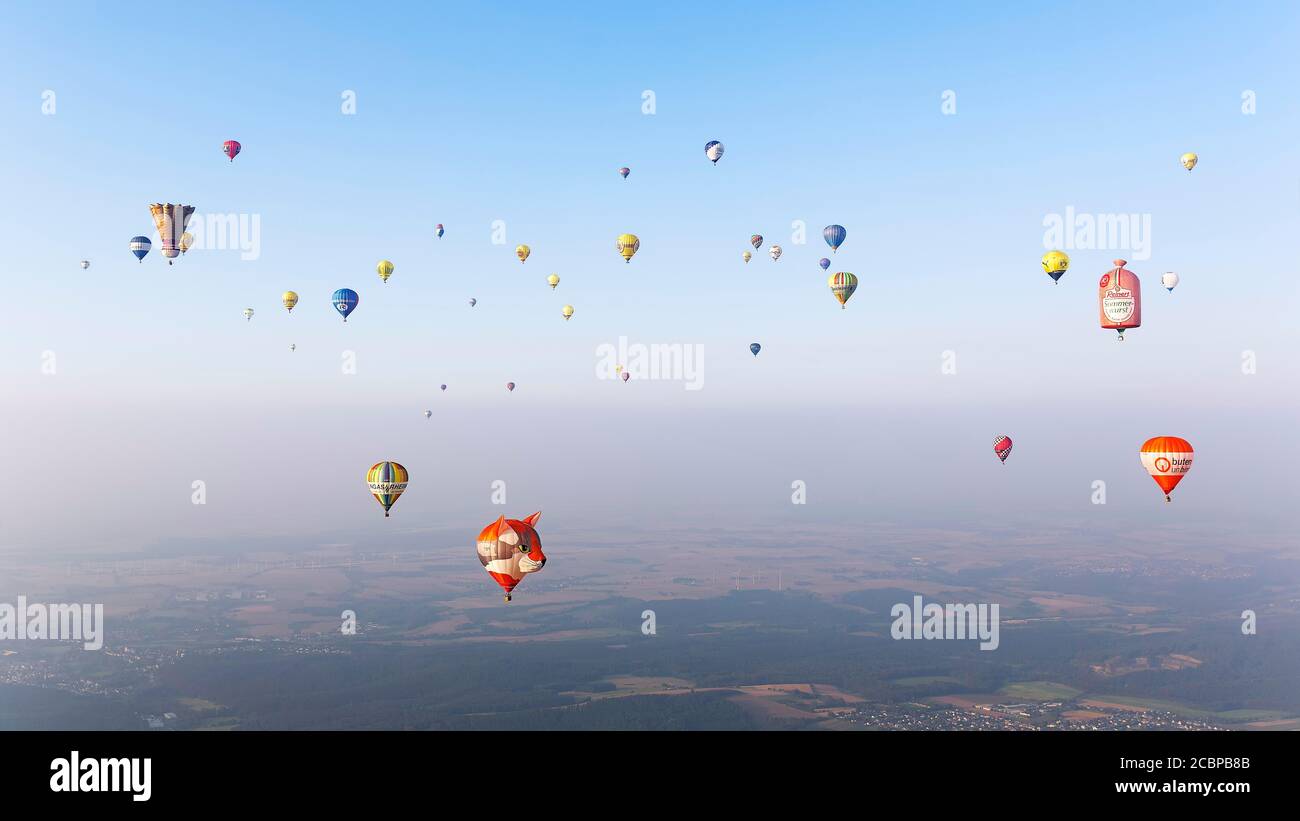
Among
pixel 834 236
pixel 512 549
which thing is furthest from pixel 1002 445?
pixel 512 549

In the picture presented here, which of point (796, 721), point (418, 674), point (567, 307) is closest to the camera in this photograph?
point (567, 307)

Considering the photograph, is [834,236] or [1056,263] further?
[834,236]

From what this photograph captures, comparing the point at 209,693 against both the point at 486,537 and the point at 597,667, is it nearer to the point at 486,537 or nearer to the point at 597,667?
the point at 597,667

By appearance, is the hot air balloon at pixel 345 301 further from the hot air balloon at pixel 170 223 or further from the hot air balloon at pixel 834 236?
the hot air balloon at pixel 834 236

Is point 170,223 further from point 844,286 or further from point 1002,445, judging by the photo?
point 1002,445

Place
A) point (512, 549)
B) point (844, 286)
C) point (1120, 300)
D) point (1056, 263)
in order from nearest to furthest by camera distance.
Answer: point (512, 549)
point (1120, 300)
point (1056, 263)
point (844, 286)
